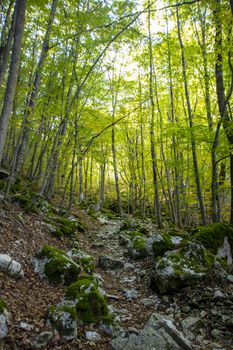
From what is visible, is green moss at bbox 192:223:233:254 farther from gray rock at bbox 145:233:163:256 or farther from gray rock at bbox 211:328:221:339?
gray rock at bbox 211:328:221:339

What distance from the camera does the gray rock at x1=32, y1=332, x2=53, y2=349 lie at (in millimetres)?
2967

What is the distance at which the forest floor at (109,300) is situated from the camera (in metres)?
3.29

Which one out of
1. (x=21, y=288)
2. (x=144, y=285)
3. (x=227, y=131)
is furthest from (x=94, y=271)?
(x=227, y=131)

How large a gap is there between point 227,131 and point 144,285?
4940 millimetres

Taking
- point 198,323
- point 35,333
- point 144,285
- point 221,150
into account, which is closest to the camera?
point 35,333

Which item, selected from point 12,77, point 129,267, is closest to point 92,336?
point 129,267

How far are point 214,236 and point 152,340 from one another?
4.11 m

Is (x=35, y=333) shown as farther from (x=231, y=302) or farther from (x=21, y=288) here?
(x=231, y=302)

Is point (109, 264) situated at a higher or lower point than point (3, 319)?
higher

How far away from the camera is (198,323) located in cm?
393

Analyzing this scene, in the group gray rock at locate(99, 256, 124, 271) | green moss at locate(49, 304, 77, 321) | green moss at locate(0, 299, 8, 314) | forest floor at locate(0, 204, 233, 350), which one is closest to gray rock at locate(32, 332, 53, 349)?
forest floor at locate(0, 204, 233, 350)

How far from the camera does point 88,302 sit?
3.91 meters

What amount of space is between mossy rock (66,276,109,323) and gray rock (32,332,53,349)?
0.68 metres

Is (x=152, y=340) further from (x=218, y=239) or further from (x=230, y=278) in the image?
(x=218, y=239)
